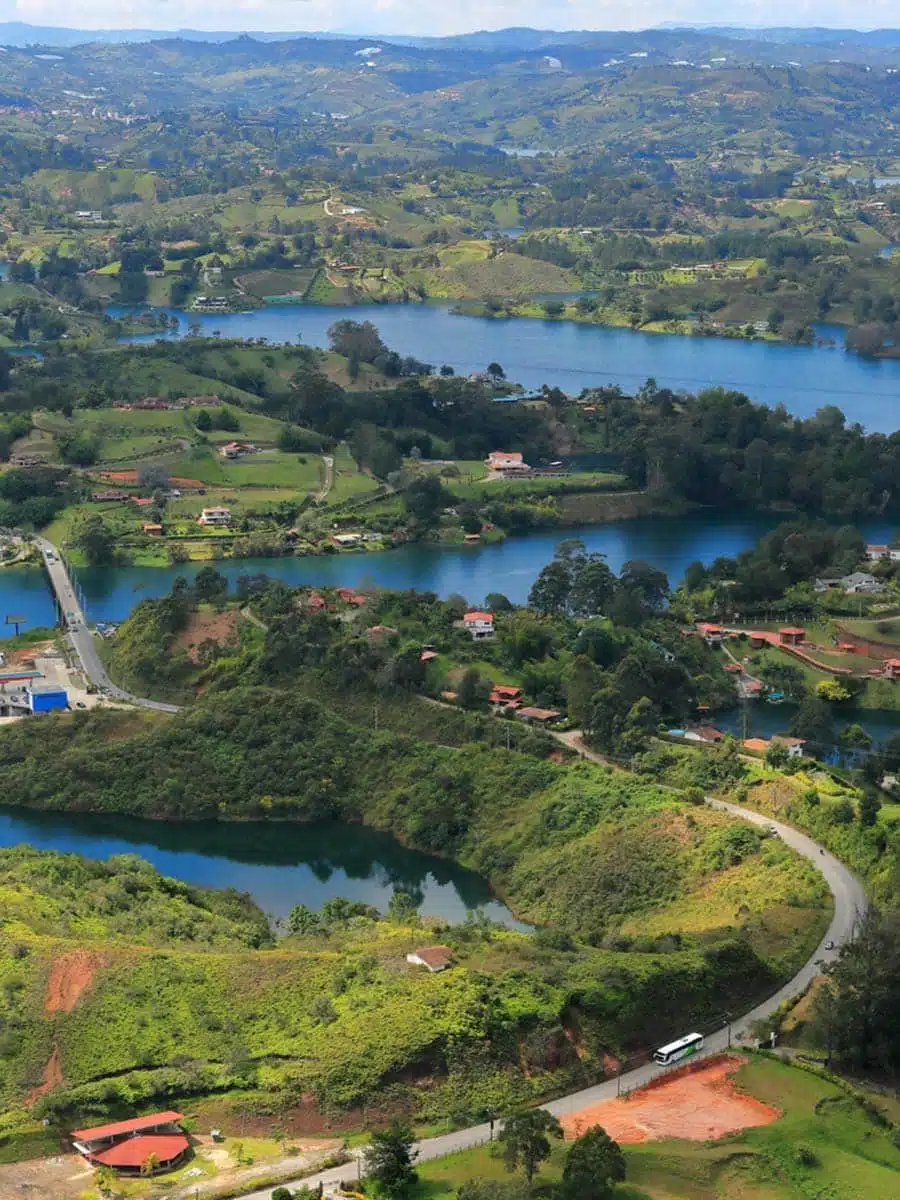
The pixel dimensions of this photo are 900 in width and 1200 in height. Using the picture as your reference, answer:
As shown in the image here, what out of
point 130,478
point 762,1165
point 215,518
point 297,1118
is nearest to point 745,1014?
point 762,1165

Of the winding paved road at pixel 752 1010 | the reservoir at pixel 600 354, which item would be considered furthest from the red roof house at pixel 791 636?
the reservoir at pixel 600 354

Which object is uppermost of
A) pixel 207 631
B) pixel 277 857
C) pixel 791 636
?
pixel 207 631

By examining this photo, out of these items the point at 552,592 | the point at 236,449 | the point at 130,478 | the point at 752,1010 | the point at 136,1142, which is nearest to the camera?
the point at 136,1142

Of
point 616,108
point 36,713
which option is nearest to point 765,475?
point 36,713

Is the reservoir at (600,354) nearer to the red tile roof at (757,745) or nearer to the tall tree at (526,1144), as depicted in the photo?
the red tile roof at (757,745)

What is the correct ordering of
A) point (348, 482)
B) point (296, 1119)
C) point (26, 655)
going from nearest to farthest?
point (296, 1119) < point (26, 655) < point (348, 482)

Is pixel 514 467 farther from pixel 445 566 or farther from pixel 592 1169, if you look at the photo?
pixel 592 1169

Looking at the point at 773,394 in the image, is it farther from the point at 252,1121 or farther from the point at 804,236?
the point at 252,1121
